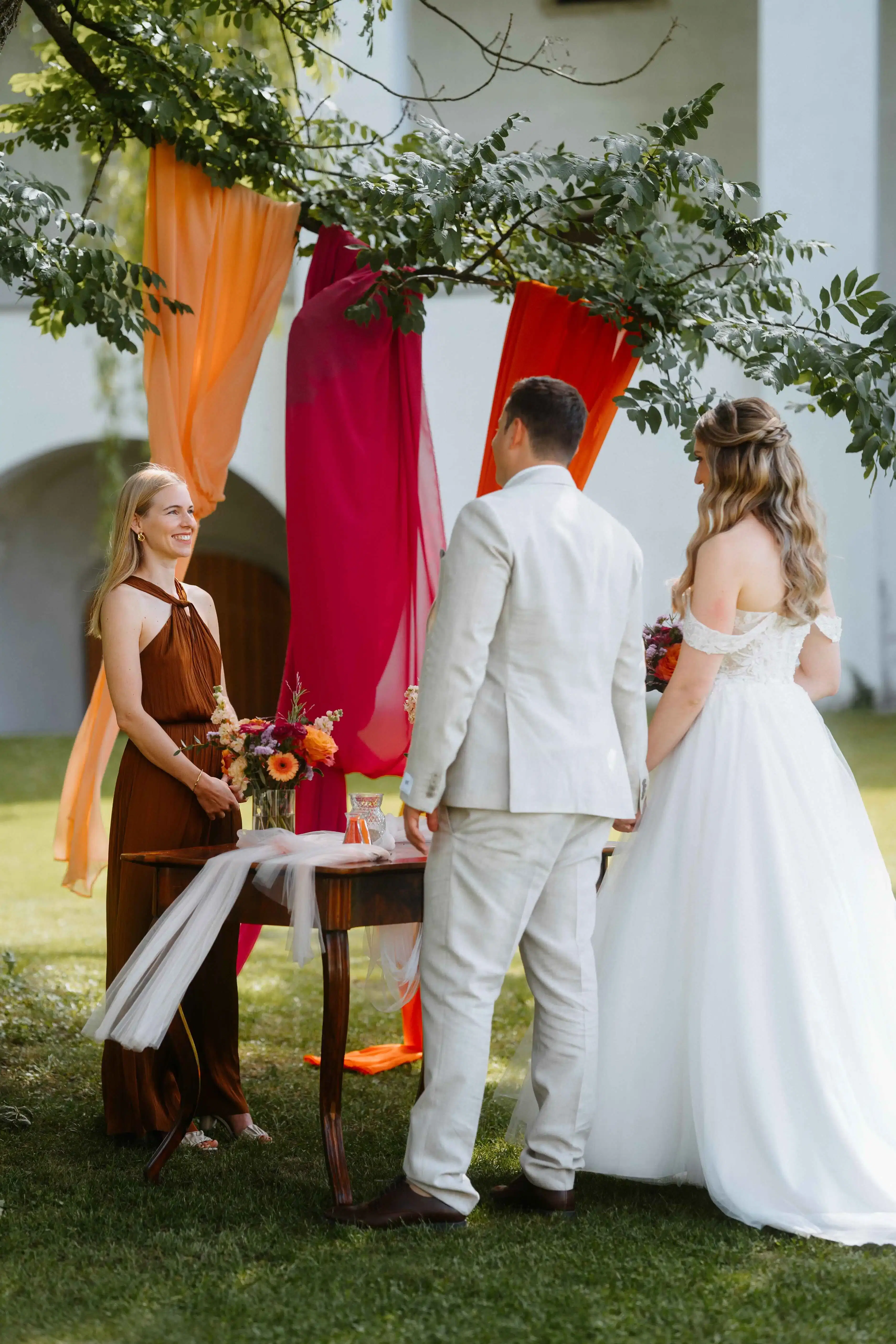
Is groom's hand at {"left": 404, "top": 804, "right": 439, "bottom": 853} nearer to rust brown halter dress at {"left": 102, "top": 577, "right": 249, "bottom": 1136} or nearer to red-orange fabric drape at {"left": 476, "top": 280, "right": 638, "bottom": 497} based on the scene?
rust brown halter dress at {"left": 102, "top": 577, "right": 249, "bottom": 1136}

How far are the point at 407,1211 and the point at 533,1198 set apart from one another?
308 mm

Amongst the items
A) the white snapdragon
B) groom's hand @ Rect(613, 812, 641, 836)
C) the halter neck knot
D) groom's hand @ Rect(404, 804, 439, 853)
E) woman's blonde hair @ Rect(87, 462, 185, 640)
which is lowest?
groom's hand @ Rect(613, 812, 641, 836)

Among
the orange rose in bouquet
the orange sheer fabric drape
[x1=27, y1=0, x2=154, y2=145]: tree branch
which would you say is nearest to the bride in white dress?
the orange rose in bouquet

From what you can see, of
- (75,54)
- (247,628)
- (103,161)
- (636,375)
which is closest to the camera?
(75,54)

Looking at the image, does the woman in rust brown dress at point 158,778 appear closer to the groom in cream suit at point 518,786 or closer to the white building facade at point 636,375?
the groom in cream suit at point 518,786

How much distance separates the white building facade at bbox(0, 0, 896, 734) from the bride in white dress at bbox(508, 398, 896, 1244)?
7.08 m

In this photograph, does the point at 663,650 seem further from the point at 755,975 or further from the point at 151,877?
the point at 151,877

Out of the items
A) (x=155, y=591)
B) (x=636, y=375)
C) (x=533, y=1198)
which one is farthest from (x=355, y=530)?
(x=636, y=375)

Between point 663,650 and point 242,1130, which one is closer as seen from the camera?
point 663,650

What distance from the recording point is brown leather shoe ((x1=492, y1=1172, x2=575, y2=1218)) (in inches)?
108

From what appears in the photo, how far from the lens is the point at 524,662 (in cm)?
260

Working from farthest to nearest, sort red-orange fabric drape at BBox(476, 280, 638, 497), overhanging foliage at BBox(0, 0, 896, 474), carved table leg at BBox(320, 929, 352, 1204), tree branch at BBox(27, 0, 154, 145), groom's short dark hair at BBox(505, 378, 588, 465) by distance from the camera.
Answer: red-orange fabric drape at BBox(476, 280, 638, 497)
tree branch at BBox(27, 0, 154, 145)
overhanging foliage at BBox(0, 0, 896, 474)
carved table leg at BBox(320, 929, 352, 1204)
groom's short dark hair at BBox(505, 378, 588, 465)

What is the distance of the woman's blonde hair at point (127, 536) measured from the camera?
3535 millimetres

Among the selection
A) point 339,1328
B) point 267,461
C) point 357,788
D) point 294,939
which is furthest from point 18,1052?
point 267,461
